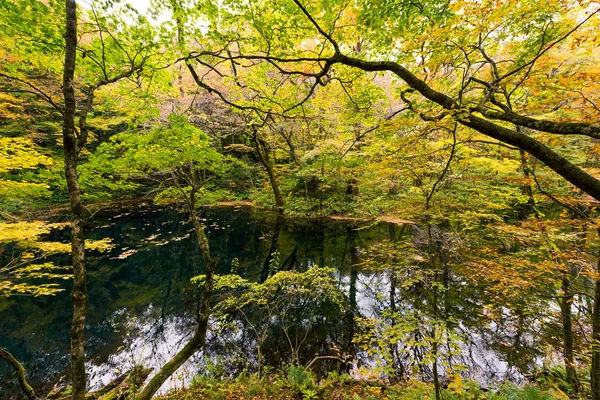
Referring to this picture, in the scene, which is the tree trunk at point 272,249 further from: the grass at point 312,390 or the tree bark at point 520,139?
the tree bark at point 520,139

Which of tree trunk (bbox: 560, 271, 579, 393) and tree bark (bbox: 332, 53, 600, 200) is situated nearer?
tree bark (bbox: 332, 53, 600, 200)

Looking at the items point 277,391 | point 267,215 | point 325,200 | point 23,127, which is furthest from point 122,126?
point 277,391

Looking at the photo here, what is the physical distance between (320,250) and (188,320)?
19.2 ft

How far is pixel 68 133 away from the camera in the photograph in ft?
7.95

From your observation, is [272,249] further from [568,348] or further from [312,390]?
[568,348]

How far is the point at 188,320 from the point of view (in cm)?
649

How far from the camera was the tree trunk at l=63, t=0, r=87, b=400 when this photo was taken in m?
2.35

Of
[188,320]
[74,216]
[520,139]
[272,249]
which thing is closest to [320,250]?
[272,249]

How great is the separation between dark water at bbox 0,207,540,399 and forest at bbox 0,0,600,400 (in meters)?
0.06

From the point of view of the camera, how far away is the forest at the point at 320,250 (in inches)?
116

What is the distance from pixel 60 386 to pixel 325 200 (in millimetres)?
13981

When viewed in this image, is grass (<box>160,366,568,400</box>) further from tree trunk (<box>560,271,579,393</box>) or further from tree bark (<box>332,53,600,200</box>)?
tree bark (<box>332,53,600,200</box>)

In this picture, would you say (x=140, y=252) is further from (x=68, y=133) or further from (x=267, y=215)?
(x=68, y=133)

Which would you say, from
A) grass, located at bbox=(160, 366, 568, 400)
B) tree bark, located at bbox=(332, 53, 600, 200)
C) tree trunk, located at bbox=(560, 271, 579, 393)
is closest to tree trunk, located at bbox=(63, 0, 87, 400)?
grass, located at bbox=(160, 366, 568, 400)
